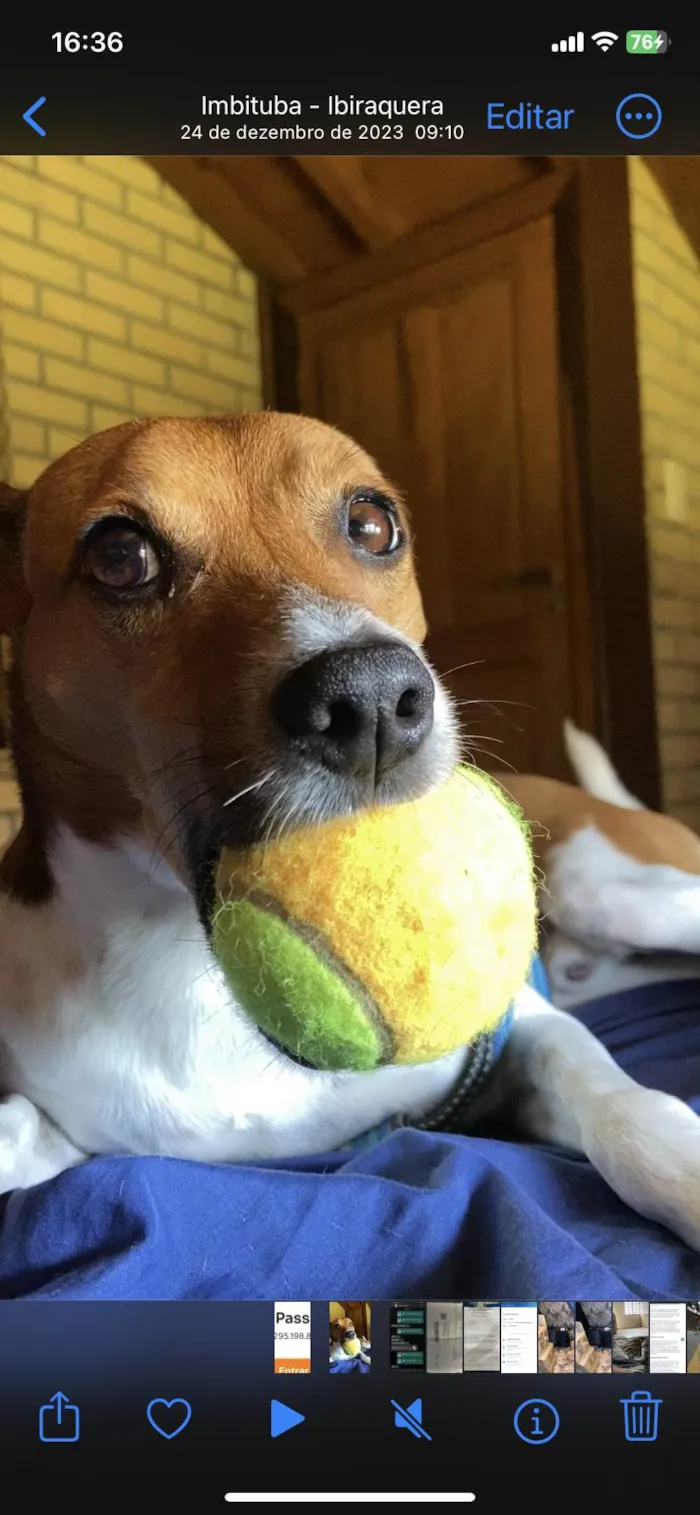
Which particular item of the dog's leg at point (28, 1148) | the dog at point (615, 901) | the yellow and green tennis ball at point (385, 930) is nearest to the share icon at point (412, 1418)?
the yellow and green tennis ball at point (385, 930)

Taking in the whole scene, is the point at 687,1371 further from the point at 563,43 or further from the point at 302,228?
the point at 302,228

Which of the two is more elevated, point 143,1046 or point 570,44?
point 570,44

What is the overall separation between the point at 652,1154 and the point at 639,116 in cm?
83

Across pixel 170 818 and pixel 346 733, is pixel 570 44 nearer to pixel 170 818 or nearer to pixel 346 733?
pixel 346 733

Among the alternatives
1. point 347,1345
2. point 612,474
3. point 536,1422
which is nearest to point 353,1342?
point 347,1345

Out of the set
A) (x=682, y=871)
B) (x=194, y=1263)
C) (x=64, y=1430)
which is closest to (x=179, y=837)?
(x=194, y=1263)

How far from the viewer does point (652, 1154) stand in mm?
754

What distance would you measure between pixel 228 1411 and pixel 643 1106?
1.33 feet

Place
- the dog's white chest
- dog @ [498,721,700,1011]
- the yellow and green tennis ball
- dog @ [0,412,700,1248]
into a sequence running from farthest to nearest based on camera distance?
dog @ [498,721,700,1011] → the dog's white chest → dog @ [0,412,700,1248] → the yellow and green tennis ball

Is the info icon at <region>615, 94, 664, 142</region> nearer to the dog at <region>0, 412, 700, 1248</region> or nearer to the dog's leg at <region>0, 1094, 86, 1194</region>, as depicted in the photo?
the dog at <region>0, 412, 700, 1248</region>

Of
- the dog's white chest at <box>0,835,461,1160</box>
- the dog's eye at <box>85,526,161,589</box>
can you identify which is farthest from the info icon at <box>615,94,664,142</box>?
the dog's white chest at <box>0,835,461,1160</box>

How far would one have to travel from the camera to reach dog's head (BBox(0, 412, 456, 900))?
2.03 feet

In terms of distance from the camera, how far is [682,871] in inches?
50.6

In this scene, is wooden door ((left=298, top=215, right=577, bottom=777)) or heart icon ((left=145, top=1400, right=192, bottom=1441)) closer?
heart icon ((left=145, top=1400, right=192, bottom=1441))
